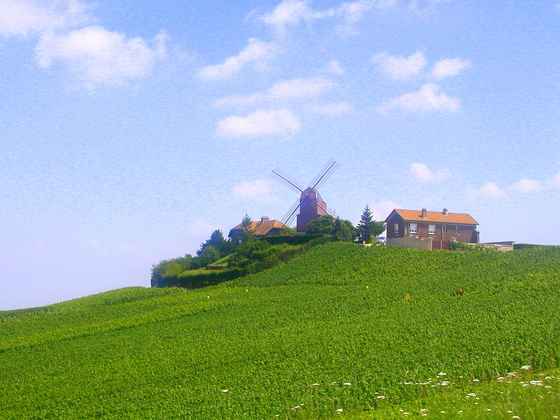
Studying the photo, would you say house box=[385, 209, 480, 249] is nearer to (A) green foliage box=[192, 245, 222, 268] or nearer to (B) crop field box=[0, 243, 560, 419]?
(A) green foliage box=[192, 245, 222, 268]

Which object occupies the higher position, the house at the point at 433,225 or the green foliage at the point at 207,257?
the house at the point at 433,225

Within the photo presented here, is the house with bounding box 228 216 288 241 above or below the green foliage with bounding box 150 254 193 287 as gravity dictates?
above

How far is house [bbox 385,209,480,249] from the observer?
60625 millimetres


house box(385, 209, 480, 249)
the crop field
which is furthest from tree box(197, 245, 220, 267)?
house box(385, 209, 480, 249)

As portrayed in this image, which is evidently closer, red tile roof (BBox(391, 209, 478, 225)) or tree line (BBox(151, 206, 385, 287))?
tree line (BBox(151, 206, 385, 287))

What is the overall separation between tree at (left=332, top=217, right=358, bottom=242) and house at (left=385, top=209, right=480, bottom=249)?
346 inches

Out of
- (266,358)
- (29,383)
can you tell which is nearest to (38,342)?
(29,383)

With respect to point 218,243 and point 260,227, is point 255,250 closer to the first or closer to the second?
point 218,243

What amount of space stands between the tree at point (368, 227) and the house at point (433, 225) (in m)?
3.43

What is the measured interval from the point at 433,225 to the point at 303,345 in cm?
4516

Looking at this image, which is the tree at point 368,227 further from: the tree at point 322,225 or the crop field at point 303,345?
the crop field at point 303,345

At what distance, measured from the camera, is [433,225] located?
6153 cm

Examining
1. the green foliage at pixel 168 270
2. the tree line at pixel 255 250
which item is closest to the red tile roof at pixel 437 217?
the tree line at pixel 255 250

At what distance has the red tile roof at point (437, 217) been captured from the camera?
201 ft
